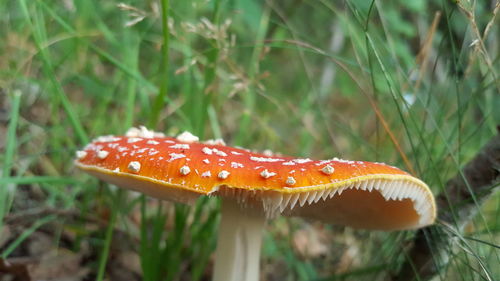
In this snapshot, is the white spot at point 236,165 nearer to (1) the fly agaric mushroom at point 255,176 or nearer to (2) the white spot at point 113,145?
(1) the fly agaric mushroom at point 255,176

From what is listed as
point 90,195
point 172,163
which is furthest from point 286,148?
point 172,163

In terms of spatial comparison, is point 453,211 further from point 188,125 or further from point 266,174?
point 188,125

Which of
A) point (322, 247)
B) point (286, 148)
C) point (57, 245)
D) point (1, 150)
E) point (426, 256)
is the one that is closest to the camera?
point (426, 256)

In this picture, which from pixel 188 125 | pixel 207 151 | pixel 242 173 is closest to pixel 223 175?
pixel 242 173

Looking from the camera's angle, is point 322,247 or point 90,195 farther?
point 322,247

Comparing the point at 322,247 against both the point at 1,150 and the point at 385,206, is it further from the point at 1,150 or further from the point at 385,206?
the point at 1,150

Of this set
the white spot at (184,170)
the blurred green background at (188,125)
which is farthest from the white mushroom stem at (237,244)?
the white spot at (184,170)
